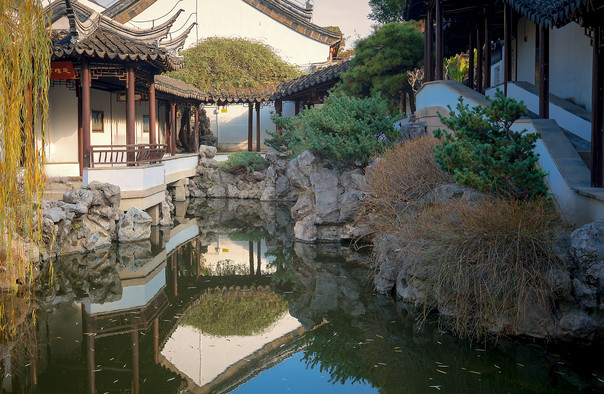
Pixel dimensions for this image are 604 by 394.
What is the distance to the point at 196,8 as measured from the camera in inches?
1135

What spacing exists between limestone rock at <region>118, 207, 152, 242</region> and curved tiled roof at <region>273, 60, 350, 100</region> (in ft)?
33.0

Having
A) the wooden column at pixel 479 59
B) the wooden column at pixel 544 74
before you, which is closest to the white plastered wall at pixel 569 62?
the wooden column at pixel 479 59

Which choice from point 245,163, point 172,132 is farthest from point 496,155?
point 172,132

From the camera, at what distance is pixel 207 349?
608 cm

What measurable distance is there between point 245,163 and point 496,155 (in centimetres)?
1368

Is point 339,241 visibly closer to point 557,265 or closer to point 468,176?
point 468,176

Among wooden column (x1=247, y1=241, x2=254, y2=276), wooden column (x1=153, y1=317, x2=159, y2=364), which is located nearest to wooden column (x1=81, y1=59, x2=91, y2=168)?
wooden column (x1=247, y1=241, x2=254, y2=276)

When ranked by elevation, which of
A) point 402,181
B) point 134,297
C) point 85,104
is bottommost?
point 134,297

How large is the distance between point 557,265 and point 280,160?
45.6ft

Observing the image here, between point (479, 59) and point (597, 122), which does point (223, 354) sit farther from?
point (479, 59)

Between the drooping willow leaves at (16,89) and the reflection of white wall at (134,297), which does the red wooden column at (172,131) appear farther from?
the drooping willow leaves at (16,89)

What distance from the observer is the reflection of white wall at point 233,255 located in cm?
996

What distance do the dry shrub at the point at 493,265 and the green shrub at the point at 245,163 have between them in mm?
14070

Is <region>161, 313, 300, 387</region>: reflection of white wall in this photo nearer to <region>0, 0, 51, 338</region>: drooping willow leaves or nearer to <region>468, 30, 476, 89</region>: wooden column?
<region>0, 0, 51, 338</region>: drooping willow leaves
